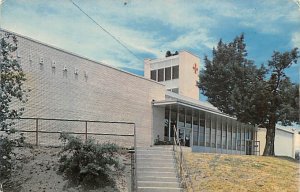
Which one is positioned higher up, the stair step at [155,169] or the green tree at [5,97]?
the green tree at [5,97]

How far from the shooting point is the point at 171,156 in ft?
59.9

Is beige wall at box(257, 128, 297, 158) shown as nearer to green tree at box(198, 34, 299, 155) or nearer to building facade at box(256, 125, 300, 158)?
building facade at box(256, 125, 300, 158)

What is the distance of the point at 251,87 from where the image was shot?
24.1 metres

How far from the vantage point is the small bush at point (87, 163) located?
13859 millimetres

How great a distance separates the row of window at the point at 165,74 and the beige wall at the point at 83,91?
18.1 meters

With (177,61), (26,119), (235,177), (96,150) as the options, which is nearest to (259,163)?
(235,177)

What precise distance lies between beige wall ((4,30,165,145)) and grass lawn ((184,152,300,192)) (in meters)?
5.45

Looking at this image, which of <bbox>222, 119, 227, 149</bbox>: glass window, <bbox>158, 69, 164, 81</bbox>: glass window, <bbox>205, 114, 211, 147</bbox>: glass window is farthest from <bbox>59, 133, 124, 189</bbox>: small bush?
<bbox>158, 69, 164, 81</bbox>: glass window

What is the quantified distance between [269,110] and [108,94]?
824 centimetres

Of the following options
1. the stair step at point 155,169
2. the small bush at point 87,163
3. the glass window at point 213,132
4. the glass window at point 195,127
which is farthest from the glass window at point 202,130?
the small bush at point 87,163

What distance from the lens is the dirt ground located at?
526 inches

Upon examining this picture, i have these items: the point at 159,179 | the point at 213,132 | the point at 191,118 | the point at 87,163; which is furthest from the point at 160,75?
the point at 87,163

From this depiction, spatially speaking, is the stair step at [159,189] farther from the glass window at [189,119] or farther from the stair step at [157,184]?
the glass window at [189,119]

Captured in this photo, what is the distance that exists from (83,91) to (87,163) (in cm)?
805
